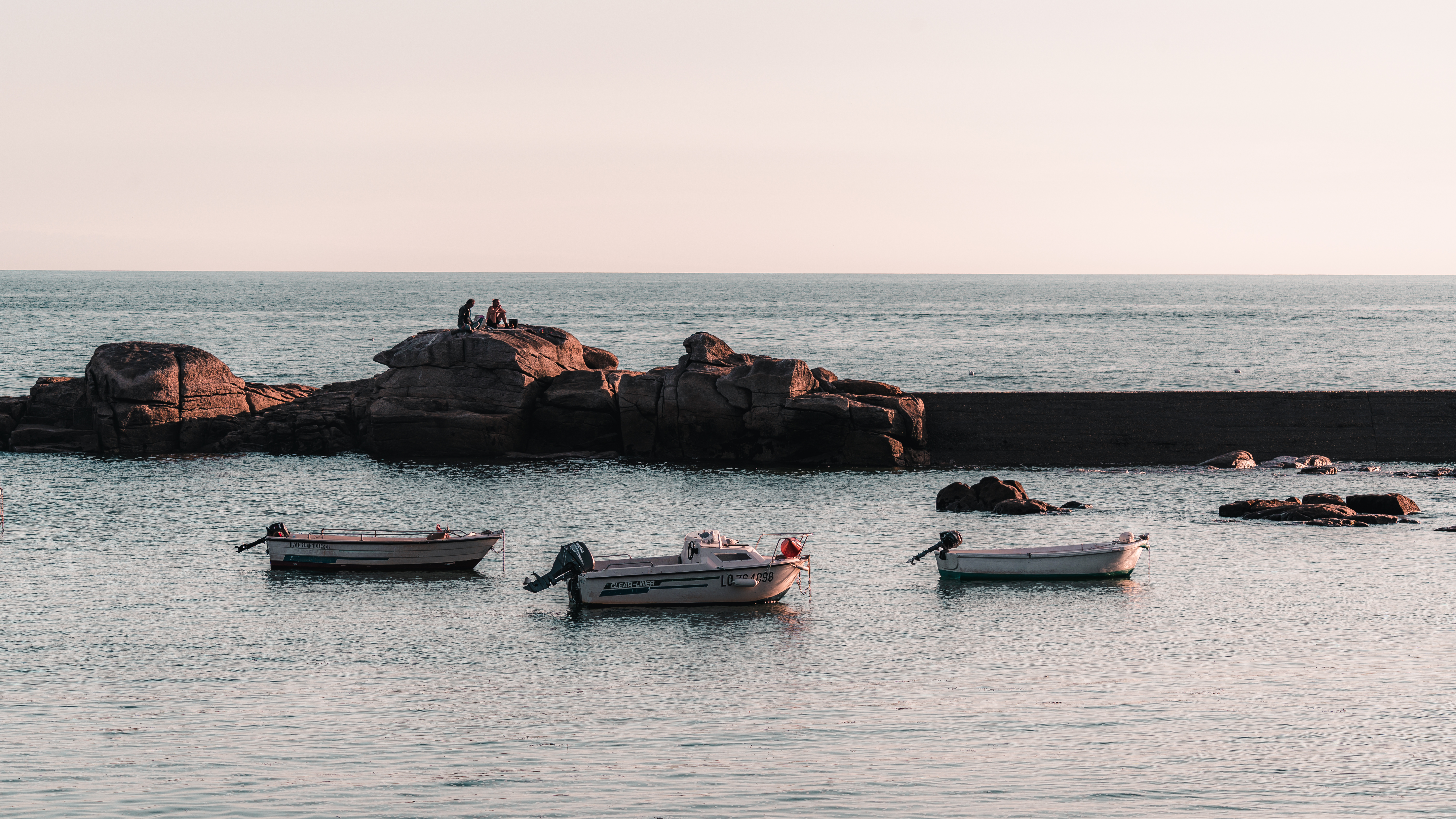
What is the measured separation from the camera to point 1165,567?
33812 mm

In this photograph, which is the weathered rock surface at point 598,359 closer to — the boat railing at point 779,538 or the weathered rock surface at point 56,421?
the weathered rock surface at point 56,421

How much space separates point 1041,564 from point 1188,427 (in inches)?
842

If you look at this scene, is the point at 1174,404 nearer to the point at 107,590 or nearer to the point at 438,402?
the point at 438,402

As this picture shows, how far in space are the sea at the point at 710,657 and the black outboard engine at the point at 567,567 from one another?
0.67 m

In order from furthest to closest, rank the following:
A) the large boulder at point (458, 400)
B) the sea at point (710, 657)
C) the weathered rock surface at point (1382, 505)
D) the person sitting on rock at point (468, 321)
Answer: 1. the person sitting on rock at point (468, 321)
2. the large boulder at point (458, 400)
3. the weathered rock surface at point (1382, 505)
4. the sea at point (710, 657)

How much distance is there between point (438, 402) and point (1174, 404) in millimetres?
30091

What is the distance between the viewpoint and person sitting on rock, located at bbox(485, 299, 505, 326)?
2203 inches

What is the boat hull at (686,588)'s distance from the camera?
98.2 ft

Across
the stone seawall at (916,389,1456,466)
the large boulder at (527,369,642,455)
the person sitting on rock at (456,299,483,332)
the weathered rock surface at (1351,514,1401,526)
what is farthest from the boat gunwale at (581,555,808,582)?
the person sitting on rock at (456,299,483,332)

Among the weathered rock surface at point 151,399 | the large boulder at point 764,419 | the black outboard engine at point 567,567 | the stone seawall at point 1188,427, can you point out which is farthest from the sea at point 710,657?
the weathered rock surface at point 151,399

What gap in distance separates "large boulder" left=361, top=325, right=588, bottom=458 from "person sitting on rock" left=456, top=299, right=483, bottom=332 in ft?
1.88

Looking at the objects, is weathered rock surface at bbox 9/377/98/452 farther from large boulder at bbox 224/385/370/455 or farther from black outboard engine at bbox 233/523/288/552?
black outboard engine at bbox 233/523/288/552

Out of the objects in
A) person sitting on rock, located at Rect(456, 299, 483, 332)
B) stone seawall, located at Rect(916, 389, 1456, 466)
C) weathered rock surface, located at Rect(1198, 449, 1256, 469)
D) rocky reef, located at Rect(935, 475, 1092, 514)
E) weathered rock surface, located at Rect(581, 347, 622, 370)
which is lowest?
rocky reef, located at Rect(935, 475, 1092, 514)

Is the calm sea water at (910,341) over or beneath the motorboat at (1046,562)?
over
